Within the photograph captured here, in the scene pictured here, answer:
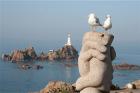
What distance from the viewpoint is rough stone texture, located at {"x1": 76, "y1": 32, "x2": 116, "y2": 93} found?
10930 millimetres

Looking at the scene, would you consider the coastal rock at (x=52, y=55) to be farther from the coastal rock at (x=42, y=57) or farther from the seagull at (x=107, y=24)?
the seagull at (x=107, y=24)

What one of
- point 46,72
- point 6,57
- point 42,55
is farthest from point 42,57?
point 46,72

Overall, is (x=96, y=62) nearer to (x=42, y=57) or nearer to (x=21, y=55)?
(x=21, y=55)

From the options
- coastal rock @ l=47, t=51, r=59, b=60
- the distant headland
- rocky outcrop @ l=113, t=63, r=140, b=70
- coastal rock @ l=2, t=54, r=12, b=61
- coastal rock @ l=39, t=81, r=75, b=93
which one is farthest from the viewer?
coastal rock @ l=47, t=51, r=59, b=60

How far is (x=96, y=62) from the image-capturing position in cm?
1101

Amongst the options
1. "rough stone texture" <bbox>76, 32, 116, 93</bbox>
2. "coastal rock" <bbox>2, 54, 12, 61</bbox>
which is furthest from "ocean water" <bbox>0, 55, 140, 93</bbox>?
"rough stone texture" <bbox>76, 32, 116, 93</bbox>

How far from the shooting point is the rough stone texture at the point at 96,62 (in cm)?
1093

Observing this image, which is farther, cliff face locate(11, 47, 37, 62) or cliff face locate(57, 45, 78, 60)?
cliff face locate(57, 45, 78, 60)

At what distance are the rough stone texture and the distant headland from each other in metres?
74.3

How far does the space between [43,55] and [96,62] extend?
8215 centimetres

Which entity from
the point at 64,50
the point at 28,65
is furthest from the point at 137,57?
the point at 28,65

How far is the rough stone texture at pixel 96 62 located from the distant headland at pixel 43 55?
→ 2924 inches

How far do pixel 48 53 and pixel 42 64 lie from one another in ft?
26.2

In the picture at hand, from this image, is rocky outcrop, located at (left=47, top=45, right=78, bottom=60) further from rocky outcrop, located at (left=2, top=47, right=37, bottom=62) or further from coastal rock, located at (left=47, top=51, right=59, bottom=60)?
rocky outcrop, located at (left=2, top=47, right=37, bottom=62)
